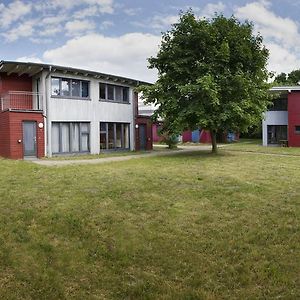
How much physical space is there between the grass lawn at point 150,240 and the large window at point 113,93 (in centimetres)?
1578

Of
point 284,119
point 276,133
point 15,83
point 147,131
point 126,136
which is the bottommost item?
point 126,136

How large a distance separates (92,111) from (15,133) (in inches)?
222

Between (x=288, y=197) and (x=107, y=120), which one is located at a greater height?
(x=107, y=120)

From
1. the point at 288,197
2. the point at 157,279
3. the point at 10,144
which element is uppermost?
the point at 10,144

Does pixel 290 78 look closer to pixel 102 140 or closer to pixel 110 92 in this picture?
pixel 110 92

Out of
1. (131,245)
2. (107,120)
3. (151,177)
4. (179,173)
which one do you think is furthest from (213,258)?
(107,120)

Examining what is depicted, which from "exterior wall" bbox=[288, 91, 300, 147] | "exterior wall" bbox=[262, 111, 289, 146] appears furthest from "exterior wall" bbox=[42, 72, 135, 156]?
"exterior wall" bbox=[288, 91, 300, 147]

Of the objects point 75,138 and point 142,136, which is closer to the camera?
point 75,138

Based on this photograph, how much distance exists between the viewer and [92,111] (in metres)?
25.4

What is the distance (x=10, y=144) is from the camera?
21.2 metres

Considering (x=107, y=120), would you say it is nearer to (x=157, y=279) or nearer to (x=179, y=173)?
(x=179, y=173)

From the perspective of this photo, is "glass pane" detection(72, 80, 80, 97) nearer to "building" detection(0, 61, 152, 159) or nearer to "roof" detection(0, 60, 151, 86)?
"building" detection(0, 61, 152, 159)

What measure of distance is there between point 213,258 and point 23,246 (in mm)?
3311

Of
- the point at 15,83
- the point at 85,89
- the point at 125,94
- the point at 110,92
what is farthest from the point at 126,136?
the point at 15,83
